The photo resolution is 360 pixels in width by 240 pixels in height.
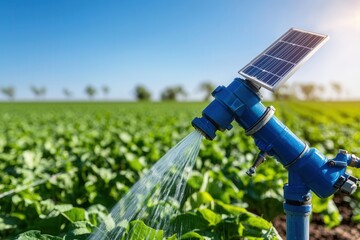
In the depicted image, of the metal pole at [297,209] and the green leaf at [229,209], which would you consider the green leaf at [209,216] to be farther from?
the metal pole at [297,209]

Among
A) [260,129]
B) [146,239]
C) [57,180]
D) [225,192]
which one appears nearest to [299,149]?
[260,129]

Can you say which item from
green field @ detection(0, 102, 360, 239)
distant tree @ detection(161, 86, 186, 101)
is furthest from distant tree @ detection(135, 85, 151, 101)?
green field @ detection(0, 102, 360, 239)

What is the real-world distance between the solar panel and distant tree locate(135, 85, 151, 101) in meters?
105

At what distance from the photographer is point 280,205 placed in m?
3.20

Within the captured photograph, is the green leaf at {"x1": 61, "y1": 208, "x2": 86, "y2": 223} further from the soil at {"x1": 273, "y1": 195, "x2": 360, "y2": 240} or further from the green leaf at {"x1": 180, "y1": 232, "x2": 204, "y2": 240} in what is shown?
the soil at {"x1": 273, "y1": 195, "x2": 360, "y2": 240}

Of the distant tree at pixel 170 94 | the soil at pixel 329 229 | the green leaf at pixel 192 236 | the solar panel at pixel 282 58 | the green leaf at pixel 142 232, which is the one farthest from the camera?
the distant tree at pixel 170 94

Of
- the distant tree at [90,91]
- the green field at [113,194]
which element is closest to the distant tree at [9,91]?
the distant tree at [90,91]

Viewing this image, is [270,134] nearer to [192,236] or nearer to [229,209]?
[192,236]

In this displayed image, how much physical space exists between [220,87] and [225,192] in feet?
4.32

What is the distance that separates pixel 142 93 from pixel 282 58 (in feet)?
349

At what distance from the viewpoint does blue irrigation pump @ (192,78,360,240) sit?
155 cm

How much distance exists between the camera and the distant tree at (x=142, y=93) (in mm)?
106625

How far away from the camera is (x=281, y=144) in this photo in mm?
1546

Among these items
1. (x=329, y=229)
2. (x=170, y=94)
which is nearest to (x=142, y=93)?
(x=170, y=94)
